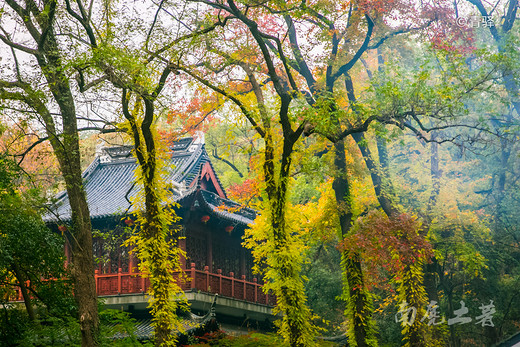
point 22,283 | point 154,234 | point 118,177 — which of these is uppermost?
point 118,177

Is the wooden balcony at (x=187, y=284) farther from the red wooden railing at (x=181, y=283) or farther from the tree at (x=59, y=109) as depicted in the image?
the tree at (x=59, y=109)

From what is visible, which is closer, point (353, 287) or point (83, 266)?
point (83, 266)

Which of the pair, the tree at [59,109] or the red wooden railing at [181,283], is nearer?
the tree at [59,109]

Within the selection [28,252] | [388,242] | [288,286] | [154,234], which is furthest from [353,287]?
[28,252]

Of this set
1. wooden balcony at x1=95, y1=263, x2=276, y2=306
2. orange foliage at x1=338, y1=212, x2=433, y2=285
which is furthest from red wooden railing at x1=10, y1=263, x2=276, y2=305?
orange foliage at x1=338, y1=212, x2=433, y2=285

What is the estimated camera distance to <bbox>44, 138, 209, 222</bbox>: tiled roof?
20078 mm

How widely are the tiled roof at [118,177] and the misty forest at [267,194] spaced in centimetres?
20

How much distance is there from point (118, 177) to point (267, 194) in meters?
11.5

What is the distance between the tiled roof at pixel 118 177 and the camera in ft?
65.9

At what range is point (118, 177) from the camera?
75.4 ft

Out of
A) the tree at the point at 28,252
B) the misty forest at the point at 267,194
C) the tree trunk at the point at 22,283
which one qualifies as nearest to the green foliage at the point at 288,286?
the misty forest at the point at 267,194

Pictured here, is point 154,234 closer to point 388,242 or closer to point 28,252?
point 28,252

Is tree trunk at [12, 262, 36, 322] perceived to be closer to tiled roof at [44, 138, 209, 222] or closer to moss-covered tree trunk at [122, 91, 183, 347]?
moss-covered tree trunk at [122, 91, 183, 347]

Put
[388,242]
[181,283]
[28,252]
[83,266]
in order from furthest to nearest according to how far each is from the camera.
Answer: [181,283], [388,242], [28,252], [83,266]
